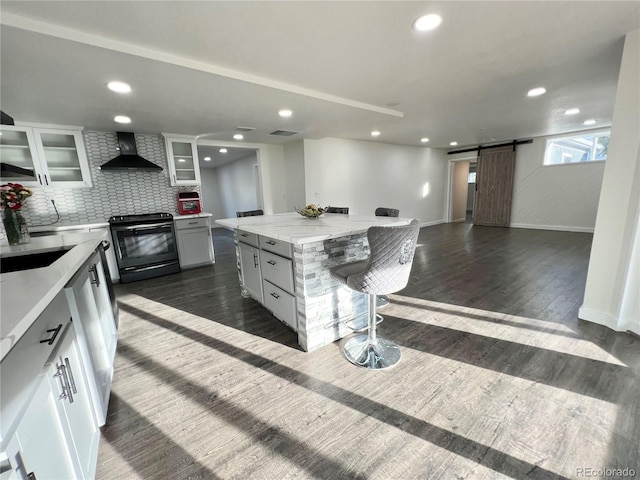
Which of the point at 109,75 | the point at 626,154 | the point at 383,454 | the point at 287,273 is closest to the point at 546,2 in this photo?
the point at 626,154

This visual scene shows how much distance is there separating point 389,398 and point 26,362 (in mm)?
1658

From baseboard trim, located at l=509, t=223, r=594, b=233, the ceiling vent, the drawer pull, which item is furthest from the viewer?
baseboard trim, located at l=509, t=223, r=594, b=233

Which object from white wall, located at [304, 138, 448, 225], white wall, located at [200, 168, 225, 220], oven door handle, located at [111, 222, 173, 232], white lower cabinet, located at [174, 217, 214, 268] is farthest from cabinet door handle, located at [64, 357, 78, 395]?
white wall, located at [200, 168, 225, 220]

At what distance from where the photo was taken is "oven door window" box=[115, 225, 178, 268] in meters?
3.82

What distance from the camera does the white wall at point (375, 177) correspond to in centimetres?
565

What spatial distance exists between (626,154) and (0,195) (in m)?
4.73

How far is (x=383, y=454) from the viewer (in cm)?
127

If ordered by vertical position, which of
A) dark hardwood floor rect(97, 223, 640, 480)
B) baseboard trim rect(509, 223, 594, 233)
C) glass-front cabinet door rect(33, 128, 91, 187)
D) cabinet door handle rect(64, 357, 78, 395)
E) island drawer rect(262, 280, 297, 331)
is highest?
glass-front cabinet door rect(33, 128, 91, 187)

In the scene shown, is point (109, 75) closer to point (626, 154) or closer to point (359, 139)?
point (626, 154)

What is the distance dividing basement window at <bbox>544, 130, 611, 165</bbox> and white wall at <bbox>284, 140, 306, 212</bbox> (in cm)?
642

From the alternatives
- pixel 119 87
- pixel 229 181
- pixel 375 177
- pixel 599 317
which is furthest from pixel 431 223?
pixel 119 87

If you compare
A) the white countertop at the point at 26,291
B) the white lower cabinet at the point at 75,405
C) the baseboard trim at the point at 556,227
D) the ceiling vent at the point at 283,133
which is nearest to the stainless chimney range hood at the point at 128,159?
the ceiling vent at the point at 283,133

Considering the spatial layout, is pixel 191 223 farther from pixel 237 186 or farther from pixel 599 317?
pixel 599 317

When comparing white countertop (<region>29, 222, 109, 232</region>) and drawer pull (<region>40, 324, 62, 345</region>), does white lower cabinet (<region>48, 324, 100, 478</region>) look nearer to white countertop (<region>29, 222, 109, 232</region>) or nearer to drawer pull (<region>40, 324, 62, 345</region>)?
drawer pull (<region>40, 324, 62, 345</region>)
